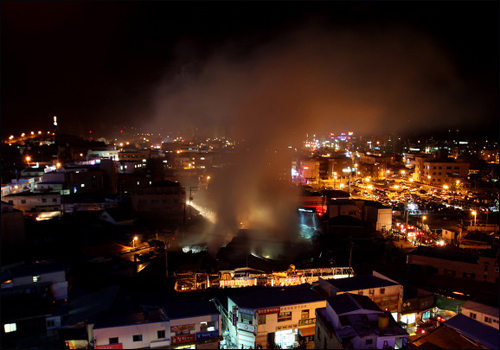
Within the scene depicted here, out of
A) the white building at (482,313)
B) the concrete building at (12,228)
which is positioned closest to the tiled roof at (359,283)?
the white building at (482,313)

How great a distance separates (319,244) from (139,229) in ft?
15.3

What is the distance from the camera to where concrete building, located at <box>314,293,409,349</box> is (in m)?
3.74

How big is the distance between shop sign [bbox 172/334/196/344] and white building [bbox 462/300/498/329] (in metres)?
3.44

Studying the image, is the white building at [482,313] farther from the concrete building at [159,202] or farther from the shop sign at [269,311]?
the concrete building at [159,202]

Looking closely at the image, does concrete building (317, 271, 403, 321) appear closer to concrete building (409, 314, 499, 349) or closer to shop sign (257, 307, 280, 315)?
concrete building (409, 314, 499, 349)

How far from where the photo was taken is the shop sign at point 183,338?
4156 mm

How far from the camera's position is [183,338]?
419 cm

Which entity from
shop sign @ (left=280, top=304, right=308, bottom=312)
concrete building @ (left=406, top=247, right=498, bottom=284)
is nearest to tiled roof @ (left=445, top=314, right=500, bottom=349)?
shop sign @ (left=280, top=304, right=308, bottom=312)

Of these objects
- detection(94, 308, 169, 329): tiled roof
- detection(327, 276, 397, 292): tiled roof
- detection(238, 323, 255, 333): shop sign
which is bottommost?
detection(238, 323, 255, 333): shop sign

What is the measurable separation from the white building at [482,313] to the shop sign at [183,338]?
3.44 metres

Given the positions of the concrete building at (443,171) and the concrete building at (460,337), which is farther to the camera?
the concrete building at (443,171)

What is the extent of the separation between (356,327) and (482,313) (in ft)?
5.91

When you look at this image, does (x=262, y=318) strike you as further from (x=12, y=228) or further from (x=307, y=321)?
(x=12, y=228)

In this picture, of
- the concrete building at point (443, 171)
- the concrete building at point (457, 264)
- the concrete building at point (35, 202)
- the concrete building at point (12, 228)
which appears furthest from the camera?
the concrete building at point (443, 171)
